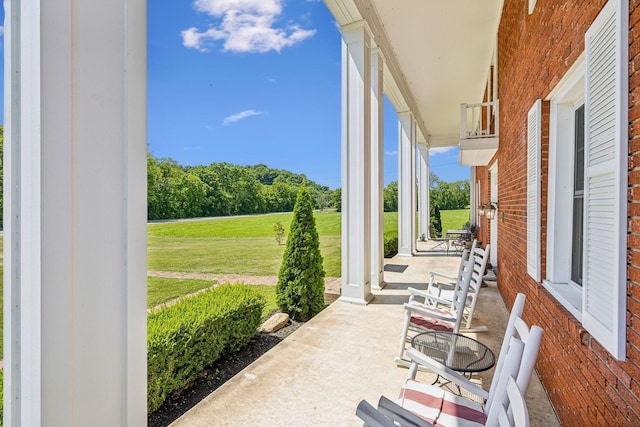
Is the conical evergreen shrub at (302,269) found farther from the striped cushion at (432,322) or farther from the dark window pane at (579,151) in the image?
the dark window pane at (579,151)

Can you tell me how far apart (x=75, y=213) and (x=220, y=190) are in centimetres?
238

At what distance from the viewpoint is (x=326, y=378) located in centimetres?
247

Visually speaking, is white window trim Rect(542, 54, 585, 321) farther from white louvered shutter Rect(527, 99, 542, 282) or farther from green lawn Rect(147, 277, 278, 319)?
green lawn Rect(147, 277, 278, 319)

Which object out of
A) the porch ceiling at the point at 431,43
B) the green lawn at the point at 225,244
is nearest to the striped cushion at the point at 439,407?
the green lawn at the point at 225,244

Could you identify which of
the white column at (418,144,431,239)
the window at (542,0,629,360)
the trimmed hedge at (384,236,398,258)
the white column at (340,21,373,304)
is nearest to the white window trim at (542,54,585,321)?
the window at (542,0,629,360)

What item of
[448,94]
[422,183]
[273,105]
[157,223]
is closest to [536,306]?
[157,223]

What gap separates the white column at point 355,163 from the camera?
432 centimetres

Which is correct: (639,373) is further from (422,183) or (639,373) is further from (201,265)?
(422,183)

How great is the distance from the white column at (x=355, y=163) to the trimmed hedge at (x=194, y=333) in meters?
1.52

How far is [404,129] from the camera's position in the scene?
846 cm

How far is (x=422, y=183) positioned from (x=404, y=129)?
4212 mm

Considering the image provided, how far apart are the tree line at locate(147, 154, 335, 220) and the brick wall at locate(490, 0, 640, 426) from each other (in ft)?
7.81

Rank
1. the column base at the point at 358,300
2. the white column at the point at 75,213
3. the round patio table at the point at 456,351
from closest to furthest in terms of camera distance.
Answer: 1. the white column at the point at 75,213
2. the round patio table at the point at 456,351
3. the column base at the point at 358,300

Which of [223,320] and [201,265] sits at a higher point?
[201,265]
